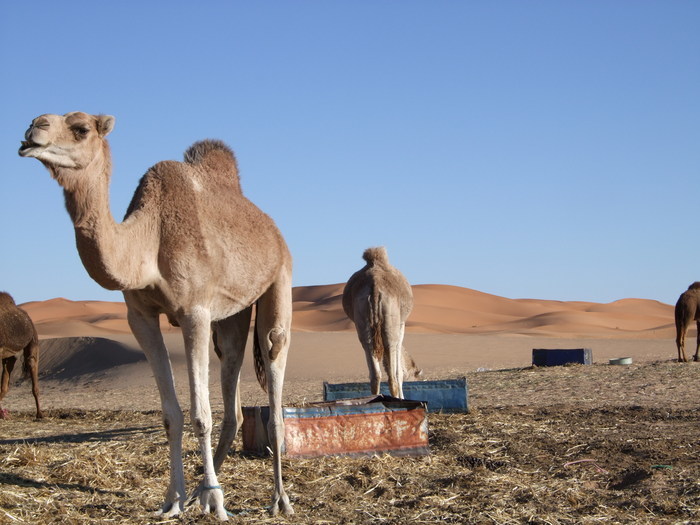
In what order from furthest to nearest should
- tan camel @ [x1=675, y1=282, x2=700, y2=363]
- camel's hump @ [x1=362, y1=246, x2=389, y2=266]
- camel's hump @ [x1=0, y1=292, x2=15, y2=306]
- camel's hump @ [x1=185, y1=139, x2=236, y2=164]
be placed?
tan camel @ [x1=675, y1=282, x2=700, y2=363] → camel's hump @ [x1=0, y1=292, x2=15, y2=306] → camel's hump @ [x1=362, y1=246, x2=389, y2=266] → camel's hump @ [x1=185, y1=139, x2=236, y2=164]

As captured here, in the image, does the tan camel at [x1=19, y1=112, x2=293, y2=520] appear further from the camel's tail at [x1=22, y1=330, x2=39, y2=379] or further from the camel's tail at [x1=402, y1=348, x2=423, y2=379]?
the camel's tail at [x1=22, y1=330, x2=39, y2=379]

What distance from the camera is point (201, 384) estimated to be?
5.90 meters

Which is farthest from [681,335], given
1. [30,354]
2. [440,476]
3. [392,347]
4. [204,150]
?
[204,150]

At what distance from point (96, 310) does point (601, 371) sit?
8758 centimetres

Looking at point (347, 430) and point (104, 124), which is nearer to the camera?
point (104, 124)

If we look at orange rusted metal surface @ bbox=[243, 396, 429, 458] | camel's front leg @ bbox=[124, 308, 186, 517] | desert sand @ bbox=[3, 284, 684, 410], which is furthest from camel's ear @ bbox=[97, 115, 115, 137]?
orange rusted metal surface @ bbox=[243, 396, 429, 458]

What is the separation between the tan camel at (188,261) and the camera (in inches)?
208

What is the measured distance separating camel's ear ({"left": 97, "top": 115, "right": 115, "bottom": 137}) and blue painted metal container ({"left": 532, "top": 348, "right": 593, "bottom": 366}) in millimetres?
14831

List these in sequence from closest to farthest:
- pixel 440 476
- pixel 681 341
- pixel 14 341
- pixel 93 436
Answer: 1. pixel 440 476
2. pixel 93 436
3. pixel 14 341
4. pixel 681 341

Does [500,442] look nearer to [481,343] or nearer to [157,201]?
[157,201]

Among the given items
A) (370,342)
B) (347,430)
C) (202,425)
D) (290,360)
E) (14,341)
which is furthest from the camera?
(290,360)

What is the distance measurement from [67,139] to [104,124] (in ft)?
1.03

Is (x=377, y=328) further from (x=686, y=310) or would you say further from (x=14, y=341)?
(x=686, y=310)

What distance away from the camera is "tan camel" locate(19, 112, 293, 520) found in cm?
529
